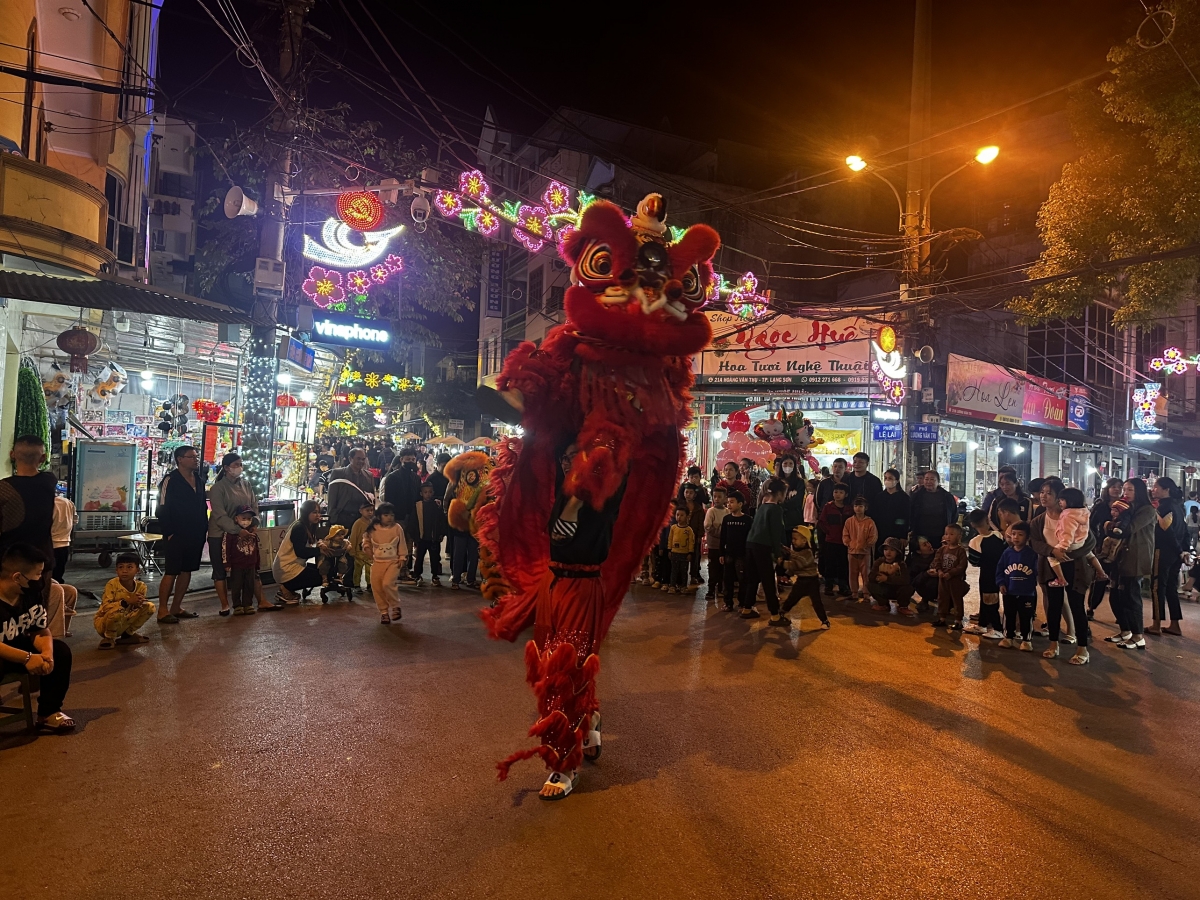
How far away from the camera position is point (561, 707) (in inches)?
144

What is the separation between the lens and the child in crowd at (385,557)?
24.6 ft

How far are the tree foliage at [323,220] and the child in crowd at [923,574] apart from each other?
9.18 meters

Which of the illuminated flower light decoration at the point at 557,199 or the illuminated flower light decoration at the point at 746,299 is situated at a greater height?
the illuminated flower light decoration at the point at 557,199

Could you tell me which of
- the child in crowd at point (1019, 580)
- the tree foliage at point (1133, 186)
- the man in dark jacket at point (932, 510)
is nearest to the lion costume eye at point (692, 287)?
the child in crowd at point (1019, 580)

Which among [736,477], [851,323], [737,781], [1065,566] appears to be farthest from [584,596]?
[851,323]

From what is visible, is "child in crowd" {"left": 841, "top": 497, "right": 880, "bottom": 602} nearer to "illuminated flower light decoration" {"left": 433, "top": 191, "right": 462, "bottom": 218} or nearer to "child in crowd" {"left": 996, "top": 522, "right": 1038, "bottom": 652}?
"child in crowd" {"left": 996, "top": 522, "right": 1038, "bottom": 652}

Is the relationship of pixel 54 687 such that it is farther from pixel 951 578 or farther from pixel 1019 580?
pixel 951 578

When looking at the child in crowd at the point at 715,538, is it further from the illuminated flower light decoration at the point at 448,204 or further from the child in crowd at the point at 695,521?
the illuminated flower light decoration at the point at 448,204

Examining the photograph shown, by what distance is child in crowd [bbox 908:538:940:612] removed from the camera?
330 inches

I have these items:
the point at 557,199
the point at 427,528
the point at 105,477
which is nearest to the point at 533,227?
the point at 557,199

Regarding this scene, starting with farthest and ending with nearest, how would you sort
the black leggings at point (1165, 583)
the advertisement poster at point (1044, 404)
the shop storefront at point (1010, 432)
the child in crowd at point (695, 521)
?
the advertisement poster at point (1044, 404) < the shop storefront at point (1010, 432) < the child in crowd at point (695, 521) < the black leggings at point (1165, 583)

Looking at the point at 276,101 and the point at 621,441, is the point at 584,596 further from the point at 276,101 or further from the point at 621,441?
the point at 276,101

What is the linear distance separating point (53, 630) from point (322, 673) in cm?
175

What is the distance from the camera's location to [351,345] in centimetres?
1482
